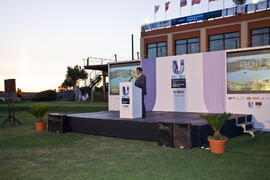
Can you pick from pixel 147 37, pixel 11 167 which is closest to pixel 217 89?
pixel 11 167

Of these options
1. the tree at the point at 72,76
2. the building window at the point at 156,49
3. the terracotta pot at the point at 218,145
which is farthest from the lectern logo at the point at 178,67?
the tree at the point at 72,76

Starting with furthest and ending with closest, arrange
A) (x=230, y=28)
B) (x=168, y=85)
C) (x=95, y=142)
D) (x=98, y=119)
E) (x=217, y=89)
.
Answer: (x=230, y=28) → (x=168, y=85) → (x=217, y=89) → (x=98, y=119) → (x=95, y=142)

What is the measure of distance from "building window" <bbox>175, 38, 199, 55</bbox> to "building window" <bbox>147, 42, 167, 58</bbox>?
176cm

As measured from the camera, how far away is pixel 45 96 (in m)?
32.6

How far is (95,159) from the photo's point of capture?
16.5ft

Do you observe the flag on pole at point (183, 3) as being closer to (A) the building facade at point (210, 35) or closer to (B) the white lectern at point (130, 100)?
(A) the building facade at point (210, 35)

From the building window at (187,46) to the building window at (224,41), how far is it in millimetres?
1682

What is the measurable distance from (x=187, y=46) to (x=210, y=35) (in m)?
2.90

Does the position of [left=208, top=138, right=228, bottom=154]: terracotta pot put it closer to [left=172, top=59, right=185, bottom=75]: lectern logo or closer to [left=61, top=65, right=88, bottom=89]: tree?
[left=172, top=59, right=185, bottom=75]: lectern logo

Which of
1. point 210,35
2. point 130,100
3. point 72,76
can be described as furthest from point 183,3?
point 130,100

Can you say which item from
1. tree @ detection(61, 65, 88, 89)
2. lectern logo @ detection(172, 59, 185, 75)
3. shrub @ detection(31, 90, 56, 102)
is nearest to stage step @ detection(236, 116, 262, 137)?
lectern logo @ detection(172, 59, 185, 75)

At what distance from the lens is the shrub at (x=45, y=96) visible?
104 ft

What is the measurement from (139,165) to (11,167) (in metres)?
2.22

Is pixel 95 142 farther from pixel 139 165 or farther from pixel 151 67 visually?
pixel 151 67
